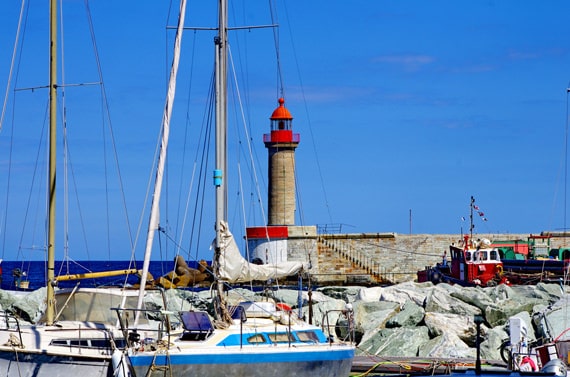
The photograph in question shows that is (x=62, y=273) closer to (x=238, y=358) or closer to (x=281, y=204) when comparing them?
(x=281, y=204)

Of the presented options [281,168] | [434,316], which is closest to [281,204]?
[281,168]

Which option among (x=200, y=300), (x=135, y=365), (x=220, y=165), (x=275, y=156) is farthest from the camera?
(x=275, y=156)


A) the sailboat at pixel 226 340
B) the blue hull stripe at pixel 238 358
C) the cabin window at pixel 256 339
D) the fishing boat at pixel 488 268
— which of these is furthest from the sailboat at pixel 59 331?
the fishing boat at pixel 488 268

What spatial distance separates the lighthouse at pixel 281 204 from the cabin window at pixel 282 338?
38533mm

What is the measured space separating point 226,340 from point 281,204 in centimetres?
3994

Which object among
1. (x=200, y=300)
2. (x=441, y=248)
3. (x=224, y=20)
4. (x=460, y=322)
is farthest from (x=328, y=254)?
(x=224, y=20)

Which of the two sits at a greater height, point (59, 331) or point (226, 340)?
point (59, 331)

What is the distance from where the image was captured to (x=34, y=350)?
1825 centimetres

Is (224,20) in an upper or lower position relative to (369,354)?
upper

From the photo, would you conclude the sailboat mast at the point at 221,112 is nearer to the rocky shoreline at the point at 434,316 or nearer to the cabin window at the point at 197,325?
the cabin window at the point at 197,325

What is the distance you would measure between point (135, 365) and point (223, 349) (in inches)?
61.5

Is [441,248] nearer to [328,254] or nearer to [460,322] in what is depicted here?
[328,254]

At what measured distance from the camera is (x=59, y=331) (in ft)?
63.4

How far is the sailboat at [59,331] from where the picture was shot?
18.1 metres
